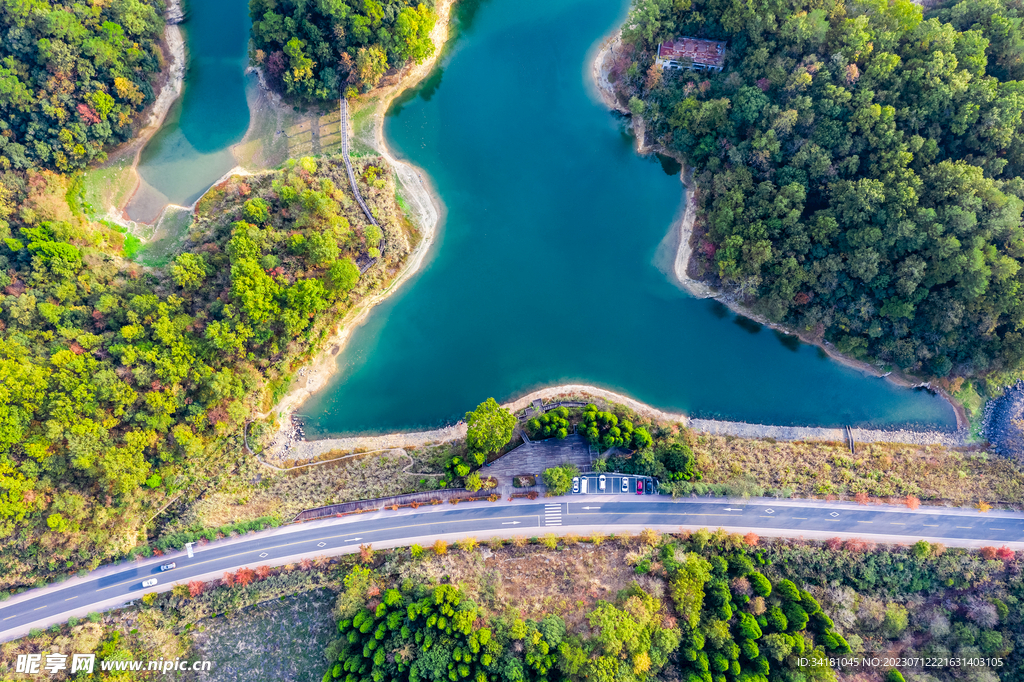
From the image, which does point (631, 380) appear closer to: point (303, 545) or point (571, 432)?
point (571, 432)

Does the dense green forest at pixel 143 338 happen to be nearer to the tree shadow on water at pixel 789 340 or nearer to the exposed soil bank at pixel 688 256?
the exposed soil bank at pixel 688 256

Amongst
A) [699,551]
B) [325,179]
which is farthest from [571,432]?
[325,179]

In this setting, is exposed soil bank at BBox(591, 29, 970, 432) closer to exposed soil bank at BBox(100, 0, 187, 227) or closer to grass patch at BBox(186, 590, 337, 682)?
exposed soil bank at BBox(100, 0, 187, 227)

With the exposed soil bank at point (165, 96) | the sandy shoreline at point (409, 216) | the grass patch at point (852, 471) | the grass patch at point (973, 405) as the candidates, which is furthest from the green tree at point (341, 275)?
the grass patch at point (973, 405)

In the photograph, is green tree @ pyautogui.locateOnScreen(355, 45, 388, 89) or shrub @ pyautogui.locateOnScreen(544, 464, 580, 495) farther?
green tree @ pyautogui.locateOnScreen(355, 45, 388, 89)

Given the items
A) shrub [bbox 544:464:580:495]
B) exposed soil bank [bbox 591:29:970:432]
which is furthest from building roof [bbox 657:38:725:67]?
shrub [bbox 544:464:580:495]

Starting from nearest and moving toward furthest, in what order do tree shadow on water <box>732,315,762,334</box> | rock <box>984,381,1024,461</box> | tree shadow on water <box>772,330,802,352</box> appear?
rock <box>984,381,1024,461</box>, tree shadow on water <box>772,330,802,352</box>, tree shadow on water <box>732,315,762,334</box>
